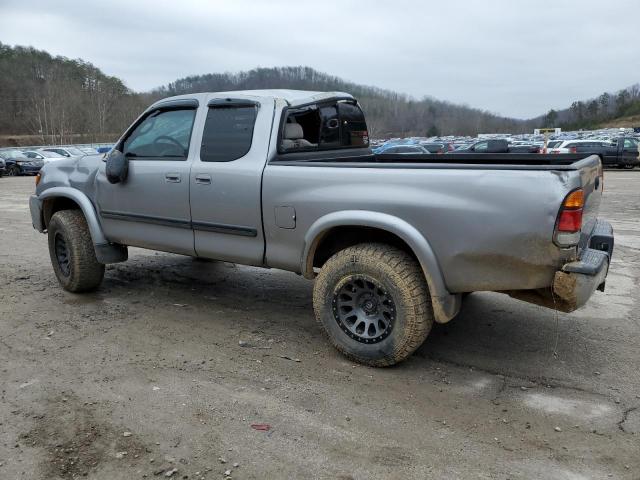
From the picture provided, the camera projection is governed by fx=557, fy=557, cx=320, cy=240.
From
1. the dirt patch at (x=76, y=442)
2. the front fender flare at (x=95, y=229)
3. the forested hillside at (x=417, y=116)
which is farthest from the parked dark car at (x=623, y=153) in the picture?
the forested hillside at (x=417, y=116)

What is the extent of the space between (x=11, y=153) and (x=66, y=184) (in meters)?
28.5

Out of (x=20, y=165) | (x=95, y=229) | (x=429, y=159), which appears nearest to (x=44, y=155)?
(x=20, y=165)

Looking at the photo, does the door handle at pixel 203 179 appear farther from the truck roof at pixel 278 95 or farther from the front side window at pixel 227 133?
the truck roof at pixel 278 95

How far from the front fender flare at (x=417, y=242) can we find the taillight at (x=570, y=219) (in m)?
0.76

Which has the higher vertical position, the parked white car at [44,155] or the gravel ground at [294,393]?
the parked white car at [44,155]

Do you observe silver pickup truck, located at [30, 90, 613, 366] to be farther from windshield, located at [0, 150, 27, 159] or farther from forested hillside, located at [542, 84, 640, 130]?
forested hillside, located at [542, 84, 640, 130]

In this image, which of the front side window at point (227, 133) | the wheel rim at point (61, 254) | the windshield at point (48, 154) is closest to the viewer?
the front side window at point (227, 133)

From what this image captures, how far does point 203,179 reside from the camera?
179 inches

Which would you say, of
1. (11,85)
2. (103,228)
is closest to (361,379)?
(103,228)

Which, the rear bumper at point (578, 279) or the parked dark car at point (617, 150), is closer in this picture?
the rear bumper at point (578, 279)

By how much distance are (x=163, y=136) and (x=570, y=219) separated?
3.46m

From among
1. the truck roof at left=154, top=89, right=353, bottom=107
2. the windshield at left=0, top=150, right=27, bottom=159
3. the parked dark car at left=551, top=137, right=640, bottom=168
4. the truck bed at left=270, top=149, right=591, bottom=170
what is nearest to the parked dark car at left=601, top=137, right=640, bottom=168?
the parked dark car at left=551, top=137, right=640, bottom=168

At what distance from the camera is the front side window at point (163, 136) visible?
4844mm

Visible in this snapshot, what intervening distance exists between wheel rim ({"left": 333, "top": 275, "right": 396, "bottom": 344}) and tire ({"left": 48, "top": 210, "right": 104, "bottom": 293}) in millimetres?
2883
